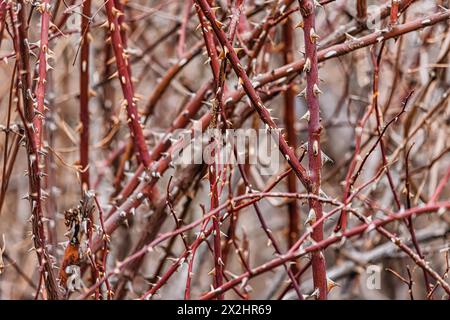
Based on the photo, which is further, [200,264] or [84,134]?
[200,264]

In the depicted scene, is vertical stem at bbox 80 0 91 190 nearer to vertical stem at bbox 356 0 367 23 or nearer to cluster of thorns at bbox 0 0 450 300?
cluster of thorns at bbox 0 0 450 300

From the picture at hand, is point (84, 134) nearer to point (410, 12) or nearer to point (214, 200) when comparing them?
point (214, 200)

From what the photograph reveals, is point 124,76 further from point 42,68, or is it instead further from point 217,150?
point 217,150

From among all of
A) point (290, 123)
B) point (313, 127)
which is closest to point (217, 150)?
point (313, 127)

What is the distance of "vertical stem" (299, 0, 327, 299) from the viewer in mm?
1996

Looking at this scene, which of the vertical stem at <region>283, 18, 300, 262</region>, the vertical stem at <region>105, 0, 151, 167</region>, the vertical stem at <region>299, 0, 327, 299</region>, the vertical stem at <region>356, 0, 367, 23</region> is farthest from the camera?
the vertical stem at <region>283, 18, 300, 262</region>

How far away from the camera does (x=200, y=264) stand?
3.79 m

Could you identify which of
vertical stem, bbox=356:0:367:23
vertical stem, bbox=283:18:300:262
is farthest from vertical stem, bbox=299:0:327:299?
vertical stem, bbox=283:18:300:262

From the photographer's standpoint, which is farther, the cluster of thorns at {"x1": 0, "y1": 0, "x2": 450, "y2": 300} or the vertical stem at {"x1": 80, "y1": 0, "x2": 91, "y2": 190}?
the vertical stem at {"x1": 80, "y1": 0, "x2": 91, "y2": 190}

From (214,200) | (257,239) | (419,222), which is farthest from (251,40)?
(257,239)

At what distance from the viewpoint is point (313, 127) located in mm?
2023

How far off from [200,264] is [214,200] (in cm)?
180

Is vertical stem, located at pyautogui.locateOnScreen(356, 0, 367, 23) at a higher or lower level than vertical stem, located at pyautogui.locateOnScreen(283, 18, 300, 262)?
higher

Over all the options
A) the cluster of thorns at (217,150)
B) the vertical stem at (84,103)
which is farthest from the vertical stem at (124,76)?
the vertical stem at (84,103)
